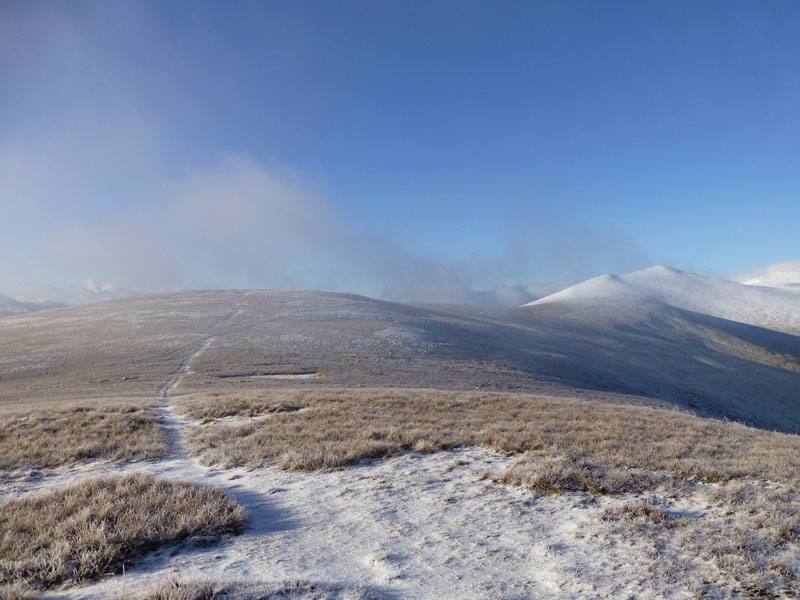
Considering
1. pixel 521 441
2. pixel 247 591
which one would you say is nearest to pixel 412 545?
pixel 247 591

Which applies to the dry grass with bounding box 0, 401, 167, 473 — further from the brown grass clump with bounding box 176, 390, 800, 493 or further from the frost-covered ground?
the frost-covered ground

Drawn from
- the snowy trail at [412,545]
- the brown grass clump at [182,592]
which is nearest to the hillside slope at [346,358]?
the snowy trail at [412,545]

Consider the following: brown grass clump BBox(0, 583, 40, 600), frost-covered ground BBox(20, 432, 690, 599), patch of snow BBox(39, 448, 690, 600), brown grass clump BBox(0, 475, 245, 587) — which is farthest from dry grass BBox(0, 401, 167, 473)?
brown grass clump BBox(0, 583, 40, 600)

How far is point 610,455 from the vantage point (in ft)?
34.3

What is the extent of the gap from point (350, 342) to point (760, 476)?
44024 millimetres

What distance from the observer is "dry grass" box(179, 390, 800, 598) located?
Result: 595 centimetres

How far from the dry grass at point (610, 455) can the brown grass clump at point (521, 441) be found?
40 mm

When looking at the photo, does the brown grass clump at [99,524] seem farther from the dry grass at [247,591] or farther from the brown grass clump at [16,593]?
the dry grass at [247,591]

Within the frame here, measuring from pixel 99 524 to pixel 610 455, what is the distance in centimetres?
1074

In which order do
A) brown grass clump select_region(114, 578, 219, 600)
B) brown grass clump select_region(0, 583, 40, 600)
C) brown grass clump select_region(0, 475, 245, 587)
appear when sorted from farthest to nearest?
brown grass clump select_region(0, 475, 245, 587) < brown grass clump select_region(0, 583, 40, 600) < brown grass clump select_region(114, 578, 219, 600)

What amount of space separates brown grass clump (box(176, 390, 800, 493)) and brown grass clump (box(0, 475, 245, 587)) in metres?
2.92

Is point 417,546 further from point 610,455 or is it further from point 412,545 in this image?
point 610,455

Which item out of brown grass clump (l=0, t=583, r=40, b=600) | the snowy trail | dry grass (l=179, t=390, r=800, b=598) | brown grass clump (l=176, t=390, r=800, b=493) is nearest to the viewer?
brown grass clump (l=0, t=583, r=40, b=600)

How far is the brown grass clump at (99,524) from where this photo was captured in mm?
5551
